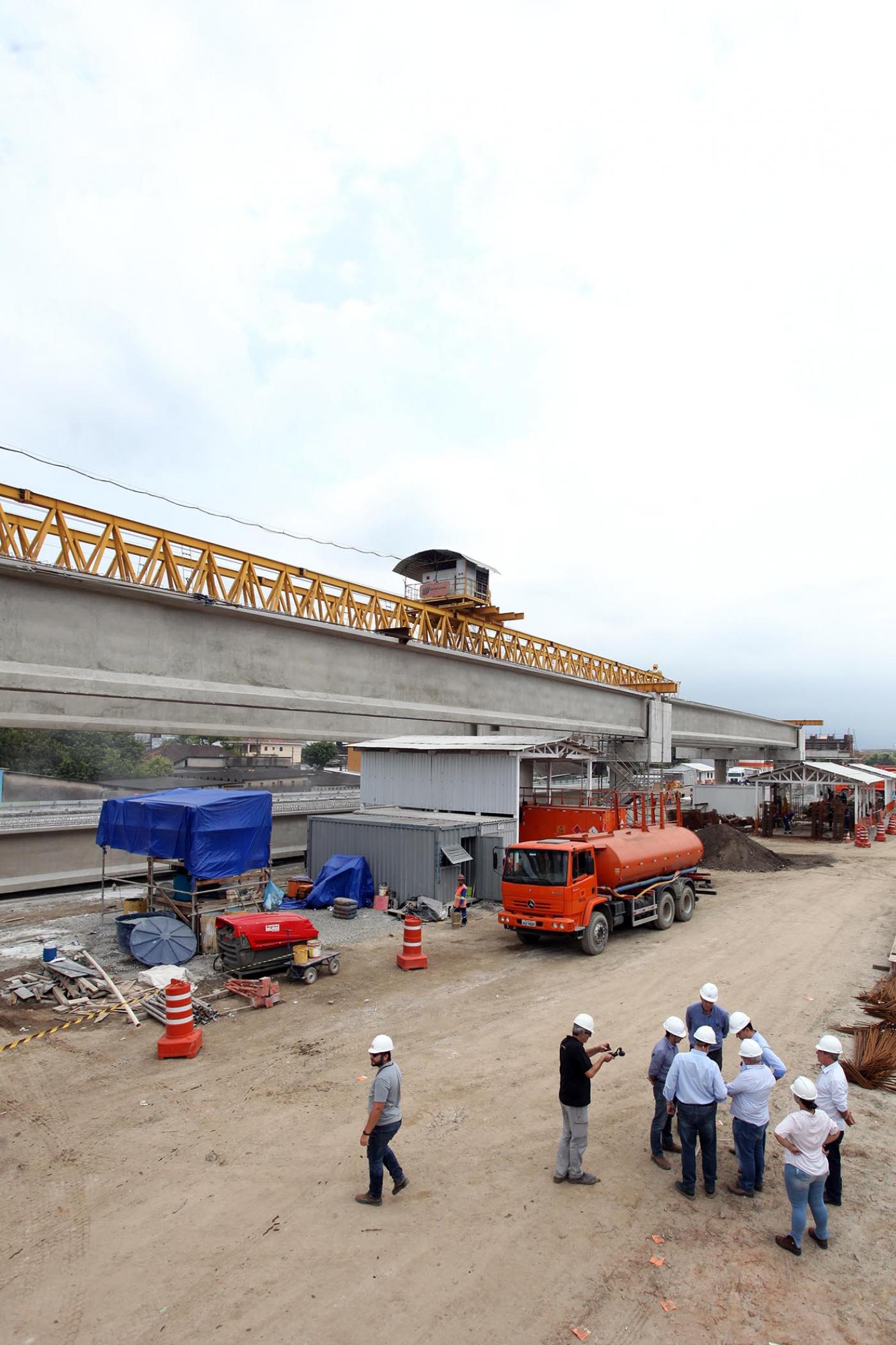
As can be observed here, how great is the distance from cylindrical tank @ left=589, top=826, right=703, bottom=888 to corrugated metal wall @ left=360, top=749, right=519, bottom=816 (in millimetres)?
3712

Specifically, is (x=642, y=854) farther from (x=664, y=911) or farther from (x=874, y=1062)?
(x=874, y=1062)

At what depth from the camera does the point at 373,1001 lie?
461 inches

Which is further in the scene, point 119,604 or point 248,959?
point 119,604

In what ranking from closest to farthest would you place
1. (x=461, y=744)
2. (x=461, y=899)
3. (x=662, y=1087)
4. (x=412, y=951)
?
1. (x=662, y=1087)
2. (x=412, y=951)
3. (x=461, y=899)
4. (x=461, y=744)

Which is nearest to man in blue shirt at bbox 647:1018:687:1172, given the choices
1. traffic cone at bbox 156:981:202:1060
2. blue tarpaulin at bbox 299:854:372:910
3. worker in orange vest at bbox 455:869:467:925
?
traffic cone at bbox 156:981:202:1060

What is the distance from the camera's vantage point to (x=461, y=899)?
17.5m

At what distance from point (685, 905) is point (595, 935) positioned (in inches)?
182

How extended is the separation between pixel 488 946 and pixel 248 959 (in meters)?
5.29

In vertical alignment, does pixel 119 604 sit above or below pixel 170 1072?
above

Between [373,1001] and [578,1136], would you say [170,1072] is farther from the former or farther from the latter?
[578,1136]

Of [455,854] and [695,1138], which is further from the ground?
[455,854]

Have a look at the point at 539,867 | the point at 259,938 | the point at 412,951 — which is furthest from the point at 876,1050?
the point at 259,938

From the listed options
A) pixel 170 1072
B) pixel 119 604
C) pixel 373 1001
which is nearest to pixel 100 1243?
pixel 170 1072

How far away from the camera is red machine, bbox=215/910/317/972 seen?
39.9 feet
